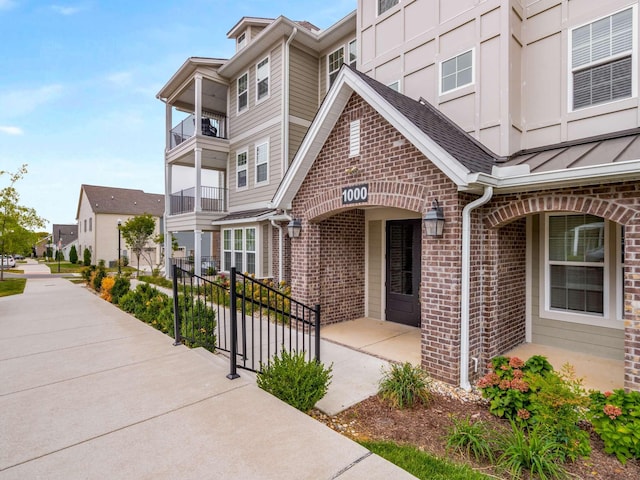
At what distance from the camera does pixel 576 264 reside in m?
5.70

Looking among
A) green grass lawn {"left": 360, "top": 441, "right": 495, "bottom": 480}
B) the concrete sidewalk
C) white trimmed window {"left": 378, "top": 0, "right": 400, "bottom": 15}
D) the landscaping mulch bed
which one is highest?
white trimmed window {"left": 378, "top": 0, "right": 400, "bottom": 15}

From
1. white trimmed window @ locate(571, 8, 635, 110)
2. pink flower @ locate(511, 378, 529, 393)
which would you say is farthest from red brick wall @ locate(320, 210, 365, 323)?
white trimmed window @ locate(571, 8, 635, 110)

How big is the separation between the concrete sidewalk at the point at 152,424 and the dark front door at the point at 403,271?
4.46m

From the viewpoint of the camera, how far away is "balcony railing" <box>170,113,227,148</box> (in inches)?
606

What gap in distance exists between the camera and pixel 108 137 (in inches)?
897

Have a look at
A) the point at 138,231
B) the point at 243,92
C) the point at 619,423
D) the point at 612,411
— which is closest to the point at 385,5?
the point at 243,92

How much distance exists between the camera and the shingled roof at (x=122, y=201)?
33.7 m

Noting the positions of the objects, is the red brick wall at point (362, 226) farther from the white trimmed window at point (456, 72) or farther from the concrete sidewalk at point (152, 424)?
the concrete sidewalk at point (152, 424)

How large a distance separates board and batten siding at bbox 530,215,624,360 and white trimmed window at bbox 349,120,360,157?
3.54 metres

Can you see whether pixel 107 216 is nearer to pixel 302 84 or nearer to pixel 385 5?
pixel 302 84

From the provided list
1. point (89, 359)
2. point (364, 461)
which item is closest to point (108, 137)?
point (89, 359)

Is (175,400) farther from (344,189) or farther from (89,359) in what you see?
(344,189)

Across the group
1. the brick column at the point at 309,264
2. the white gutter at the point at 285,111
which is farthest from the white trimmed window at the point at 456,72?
the white gutter at the point at 285,111

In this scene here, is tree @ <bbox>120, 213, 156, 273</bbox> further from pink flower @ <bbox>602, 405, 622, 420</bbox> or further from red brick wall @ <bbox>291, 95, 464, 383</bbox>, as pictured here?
pink flower @ <bbox>602, 405, 622, 420</bbox>
